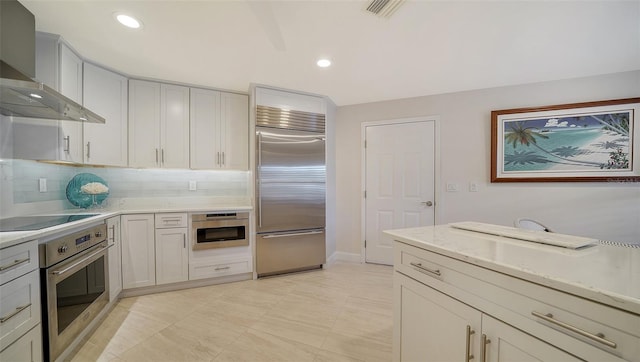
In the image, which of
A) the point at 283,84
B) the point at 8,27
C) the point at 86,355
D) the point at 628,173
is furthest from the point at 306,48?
the point at 628,173

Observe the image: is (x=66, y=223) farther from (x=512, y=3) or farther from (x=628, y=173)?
(x=628, y=173)

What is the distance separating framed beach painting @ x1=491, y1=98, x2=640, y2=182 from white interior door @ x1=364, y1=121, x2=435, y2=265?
31.3 inches

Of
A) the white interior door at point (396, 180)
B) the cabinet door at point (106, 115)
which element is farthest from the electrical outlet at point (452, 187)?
the cabinet door at point (106, 115)

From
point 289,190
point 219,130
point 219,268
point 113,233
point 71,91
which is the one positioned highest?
point 71,91

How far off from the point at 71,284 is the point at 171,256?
919 mm

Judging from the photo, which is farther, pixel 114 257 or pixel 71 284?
pixel 114 257

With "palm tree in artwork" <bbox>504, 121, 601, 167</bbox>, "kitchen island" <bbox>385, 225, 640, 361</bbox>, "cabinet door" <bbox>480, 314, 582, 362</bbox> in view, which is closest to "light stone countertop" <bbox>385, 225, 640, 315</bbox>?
"kitchen island" <bbox>385, 225, 640, 361</bbox>

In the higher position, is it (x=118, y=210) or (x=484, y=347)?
(x=118, y=210)

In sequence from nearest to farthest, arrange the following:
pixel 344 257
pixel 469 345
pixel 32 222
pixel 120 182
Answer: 1. pixel 469 345
2. pixel 32 222
3. pixel 120 182
4. pixel 344 257

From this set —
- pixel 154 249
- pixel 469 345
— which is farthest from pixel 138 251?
pixel 469 345

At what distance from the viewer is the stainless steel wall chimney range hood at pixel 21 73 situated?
4.64 ft

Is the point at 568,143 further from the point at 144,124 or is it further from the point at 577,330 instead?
the point at 144,124

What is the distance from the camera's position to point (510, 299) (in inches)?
31.3

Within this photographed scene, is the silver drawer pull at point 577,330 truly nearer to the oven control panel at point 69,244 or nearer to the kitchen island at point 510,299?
the kitchen island at point 510,299
